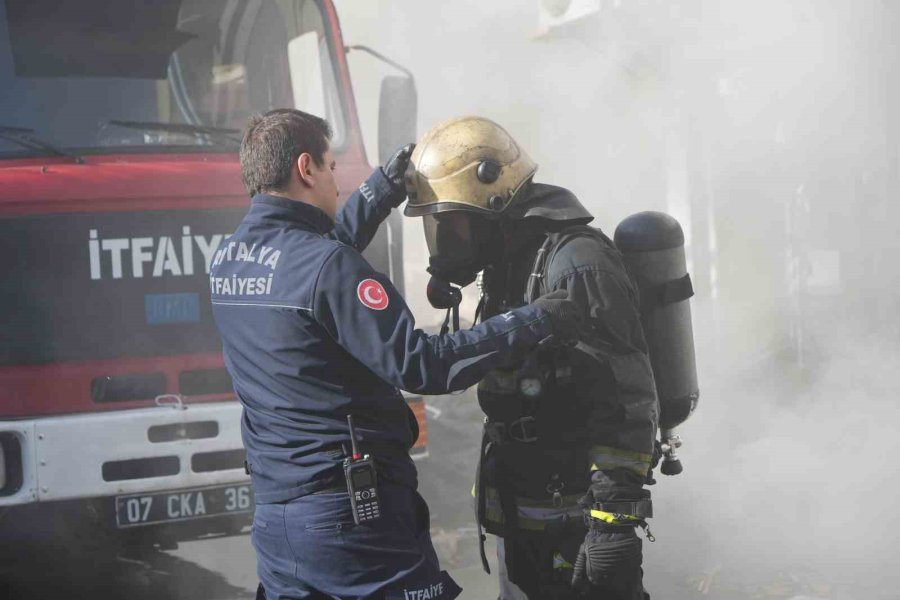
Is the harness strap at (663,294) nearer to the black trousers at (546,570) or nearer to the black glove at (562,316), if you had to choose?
the black glove at (562,316)

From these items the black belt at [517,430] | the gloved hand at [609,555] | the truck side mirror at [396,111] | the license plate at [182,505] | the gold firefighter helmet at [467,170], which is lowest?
the license plate at [182,505]

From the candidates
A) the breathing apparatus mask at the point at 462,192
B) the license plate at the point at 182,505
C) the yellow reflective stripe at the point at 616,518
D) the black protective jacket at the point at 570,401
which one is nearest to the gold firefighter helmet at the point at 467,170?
the breathing apparatus mask at the point at 462,192

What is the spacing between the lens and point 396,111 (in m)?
4.74

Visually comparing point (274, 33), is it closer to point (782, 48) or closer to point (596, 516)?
point (596, 516)

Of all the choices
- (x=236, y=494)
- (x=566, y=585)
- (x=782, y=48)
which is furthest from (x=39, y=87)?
(x=782, y=48)

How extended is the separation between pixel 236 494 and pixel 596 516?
215 centimetres

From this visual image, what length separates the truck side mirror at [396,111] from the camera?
15.5ft

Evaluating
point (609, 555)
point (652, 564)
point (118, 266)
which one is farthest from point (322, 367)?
point (652, 564)

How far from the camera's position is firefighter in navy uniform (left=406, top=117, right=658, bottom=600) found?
235 centimetres

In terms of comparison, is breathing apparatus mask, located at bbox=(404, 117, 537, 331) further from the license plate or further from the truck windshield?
the truck windshield

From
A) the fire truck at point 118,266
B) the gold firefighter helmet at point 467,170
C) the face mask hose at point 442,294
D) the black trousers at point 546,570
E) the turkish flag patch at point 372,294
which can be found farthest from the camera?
the fire truck at point 118,266

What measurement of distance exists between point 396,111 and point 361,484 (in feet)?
9.40

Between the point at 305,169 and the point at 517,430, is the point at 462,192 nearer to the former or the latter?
the point at 305,169

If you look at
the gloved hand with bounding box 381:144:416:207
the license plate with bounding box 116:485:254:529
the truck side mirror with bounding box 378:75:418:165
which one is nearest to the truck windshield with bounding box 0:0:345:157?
the truck side mirror with bounding box 378:75:418:165
